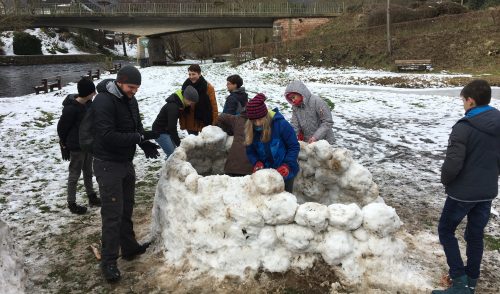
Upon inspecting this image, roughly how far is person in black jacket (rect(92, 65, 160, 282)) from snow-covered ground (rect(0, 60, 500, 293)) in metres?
0.91

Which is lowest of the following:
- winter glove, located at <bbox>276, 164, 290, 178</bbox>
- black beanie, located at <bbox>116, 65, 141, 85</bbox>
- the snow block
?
the snow block

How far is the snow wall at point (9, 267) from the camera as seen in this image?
3.39 meters

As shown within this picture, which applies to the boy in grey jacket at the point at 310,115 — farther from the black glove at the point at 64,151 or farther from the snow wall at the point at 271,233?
the black glove at the point at 64,151

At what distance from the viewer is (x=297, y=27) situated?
4372 centimetres

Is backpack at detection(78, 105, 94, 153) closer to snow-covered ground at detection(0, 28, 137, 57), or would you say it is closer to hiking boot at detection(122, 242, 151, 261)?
hiking boot at detection(122, 242, 151, 261)

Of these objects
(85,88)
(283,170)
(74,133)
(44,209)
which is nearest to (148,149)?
(283,170)

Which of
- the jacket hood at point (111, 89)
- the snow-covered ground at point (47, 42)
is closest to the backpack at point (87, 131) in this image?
the jacket hood at point (111, 89)

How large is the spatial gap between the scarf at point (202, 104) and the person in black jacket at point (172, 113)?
1.07 ft

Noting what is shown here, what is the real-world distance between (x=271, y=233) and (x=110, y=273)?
1709mm

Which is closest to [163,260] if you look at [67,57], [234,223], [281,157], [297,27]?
[234,223]

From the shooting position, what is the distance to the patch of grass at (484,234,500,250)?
15.9 ft

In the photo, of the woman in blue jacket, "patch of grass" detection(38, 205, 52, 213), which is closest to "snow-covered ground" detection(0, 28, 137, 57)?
"patch of grass" detection(38, 205, 52, 213)

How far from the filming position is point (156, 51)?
44281mm

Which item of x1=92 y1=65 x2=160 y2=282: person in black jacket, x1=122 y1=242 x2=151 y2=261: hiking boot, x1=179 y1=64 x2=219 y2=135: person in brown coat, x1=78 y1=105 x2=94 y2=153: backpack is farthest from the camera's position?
x1=179 y1=64 x2=219 y2=135: person in brown coat
